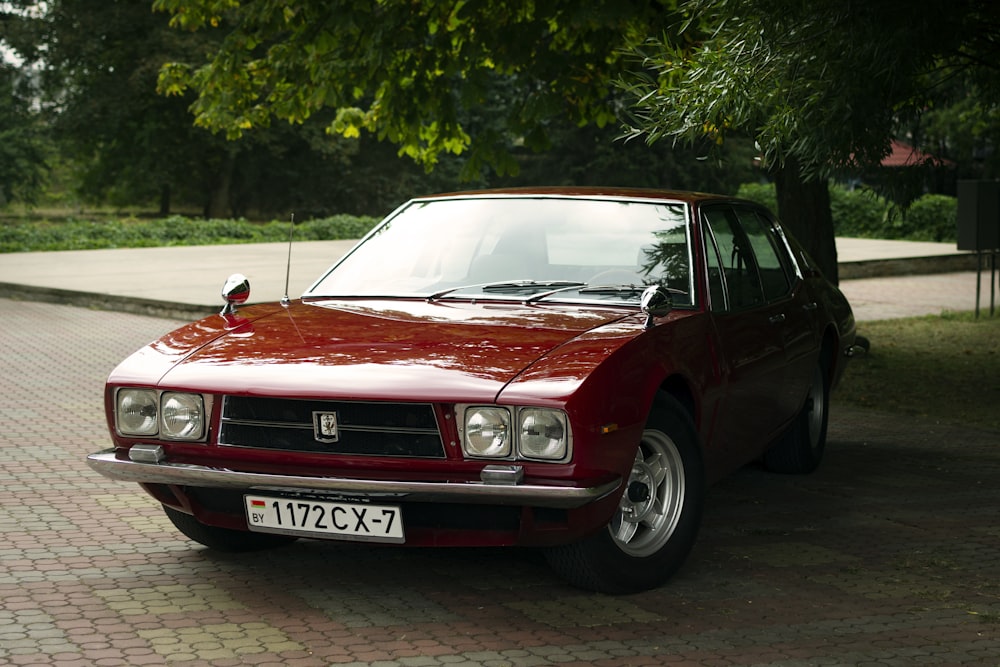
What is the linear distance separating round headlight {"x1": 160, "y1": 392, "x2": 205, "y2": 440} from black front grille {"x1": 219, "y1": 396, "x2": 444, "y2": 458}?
104mm

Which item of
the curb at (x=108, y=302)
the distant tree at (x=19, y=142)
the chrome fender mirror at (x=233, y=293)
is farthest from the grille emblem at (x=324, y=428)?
the distant tree at (x=19, y=142)

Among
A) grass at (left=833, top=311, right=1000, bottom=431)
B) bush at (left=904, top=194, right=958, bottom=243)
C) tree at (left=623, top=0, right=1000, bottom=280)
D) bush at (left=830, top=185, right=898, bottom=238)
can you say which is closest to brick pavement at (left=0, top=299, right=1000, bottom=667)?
tree at (left=623, top=0, right=1000, bottom=280)

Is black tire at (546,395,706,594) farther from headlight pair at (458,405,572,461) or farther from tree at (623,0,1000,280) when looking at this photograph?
tree at (623,0,1000,280)

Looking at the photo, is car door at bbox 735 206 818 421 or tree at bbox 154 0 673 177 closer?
car door at bbox 735 206 818 421

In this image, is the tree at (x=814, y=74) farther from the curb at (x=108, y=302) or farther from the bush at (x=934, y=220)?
the bush at (x=934, y=220)

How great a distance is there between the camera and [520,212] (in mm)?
6352

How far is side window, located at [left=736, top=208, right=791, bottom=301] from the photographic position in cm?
692

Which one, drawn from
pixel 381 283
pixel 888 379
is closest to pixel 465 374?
pixel 381 283

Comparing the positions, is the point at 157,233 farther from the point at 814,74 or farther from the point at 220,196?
the point at 814,74

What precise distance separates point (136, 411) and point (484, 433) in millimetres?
1429

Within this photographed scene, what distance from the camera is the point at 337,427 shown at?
4.80 m

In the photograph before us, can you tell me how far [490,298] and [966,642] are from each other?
2354 mm

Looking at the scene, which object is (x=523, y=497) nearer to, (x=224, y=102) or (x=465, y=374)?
(x=465, y=374)

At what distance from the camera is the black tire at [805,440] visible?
758cm
